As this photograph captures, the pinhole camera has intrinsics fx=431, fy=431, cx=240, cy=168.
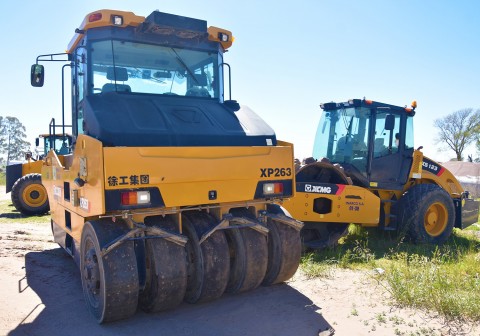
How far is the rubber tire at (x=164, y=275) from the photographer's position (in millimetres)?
3924

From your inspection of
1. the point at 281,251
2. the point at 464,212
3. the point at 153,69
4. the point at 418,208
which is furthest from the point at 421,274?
the point at 464,212

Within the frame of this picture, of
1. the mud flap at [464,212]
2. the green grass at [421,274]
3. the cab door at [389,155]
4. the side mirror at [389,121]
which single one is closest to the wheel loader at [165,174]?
the green grass at [421,274]

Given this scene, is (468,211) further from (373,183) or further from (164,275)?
(164,275)

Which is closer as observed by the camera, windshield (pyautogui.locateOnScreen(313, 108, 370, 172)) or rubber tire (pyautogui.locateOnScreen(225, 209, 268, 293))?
rubber tire (pyautogui.locateOnScreen(225, 209, 268, 293))

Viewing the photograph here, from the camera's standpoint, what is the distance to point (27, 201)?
11734 millimetres

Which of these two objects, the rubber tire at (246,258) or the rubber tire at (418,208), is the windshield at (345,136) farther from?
the rubber tire at (246,258)

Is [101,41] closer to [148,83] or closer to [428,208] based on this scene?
[148,83]

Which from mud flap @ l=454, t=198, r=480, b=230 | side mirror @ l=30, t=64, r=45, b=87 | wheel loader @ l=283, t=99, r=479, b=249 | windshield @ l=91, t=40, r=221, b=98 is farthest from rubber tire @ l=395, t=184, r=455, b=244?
side mirror @ l=30, t=64, r=45, b=87

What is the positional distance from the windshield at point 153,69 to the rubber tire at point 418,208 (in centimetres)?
435

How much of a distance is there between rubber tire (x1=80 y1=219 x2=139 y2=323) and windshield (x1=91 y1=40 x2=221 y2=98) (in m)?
1.68

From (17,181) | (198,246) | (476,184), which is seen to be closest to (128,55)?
(198,246)

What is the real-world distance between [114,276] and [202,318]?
952 mm

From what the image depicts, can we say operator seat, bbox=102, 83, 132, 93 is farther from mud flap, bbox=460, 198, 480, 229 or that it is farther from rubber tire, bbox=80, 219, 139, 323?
mud flap, bbox=460, 198, 480, 229

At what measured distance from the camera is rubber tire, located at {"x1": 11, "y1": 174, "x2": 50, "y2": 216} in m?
11.6
